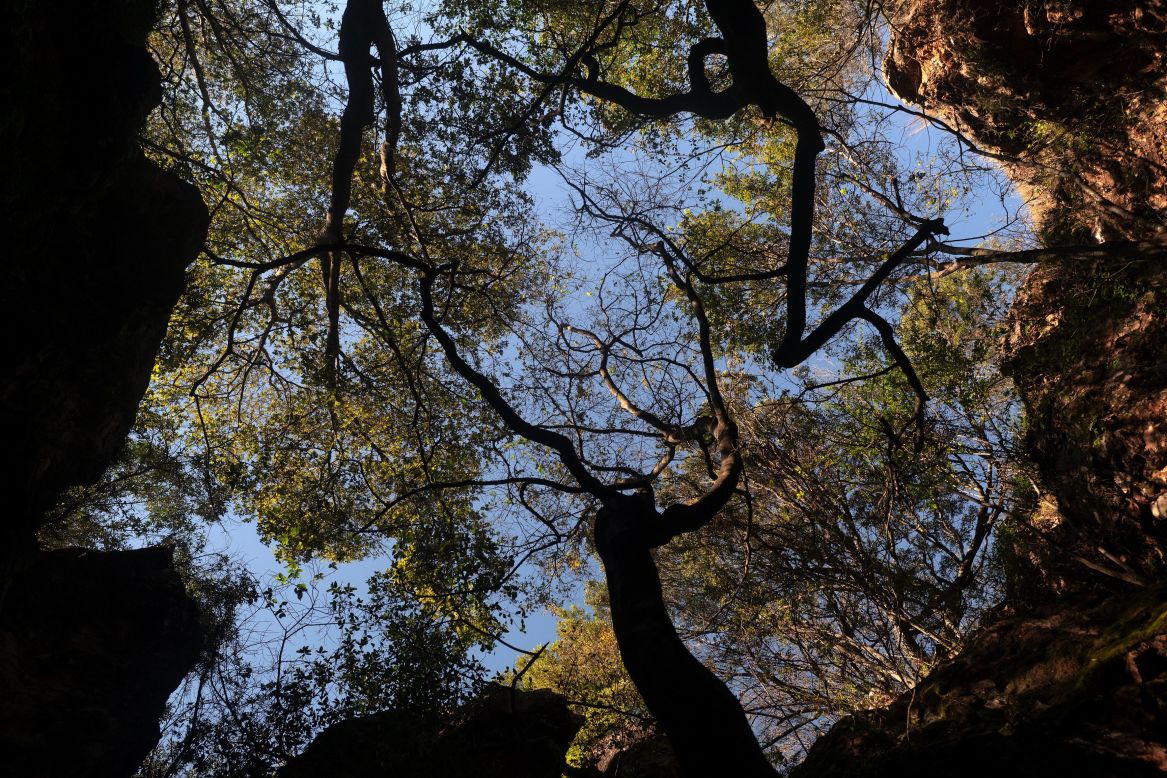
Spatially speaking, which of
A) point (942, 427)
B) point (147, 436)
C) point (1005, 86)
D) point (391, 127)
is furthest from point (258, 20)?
point (942, 427)

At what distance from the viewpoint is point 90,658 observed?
10172 millimetres

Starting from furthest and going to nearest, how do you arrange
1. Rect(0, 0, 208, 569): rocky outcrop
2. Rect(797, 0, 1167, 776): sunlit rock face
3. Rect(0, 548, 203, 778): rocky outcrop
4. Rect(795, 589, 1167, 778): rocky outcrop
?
Rect(0, 548, 203, 778): rocky outcrop
Rect(0, 0, 208, 569): rocky outcrop
Rect(797, 0, 1167, 776): sunlit rock face
Rect(795, 589, 1167, 778): rocky outcrop

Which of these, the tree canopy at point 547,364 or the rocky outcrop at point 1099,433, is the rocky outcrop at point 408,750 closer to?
the tree canopy at point 547,364

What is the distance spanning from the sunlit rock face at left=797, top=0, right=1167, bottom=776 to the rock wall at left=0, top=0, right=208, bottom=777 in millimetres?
8676

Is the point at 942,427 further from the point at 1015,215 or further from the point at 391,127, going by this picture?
the point at 391,127

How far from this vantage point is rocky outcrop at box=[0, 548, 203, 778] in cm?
915

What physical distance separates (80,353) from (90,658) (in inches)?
238

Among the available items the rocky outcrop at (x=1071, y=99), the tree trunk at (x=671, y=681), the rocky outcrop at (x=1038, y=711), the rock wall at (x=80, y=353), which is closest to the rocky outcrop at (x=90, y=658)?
the rock wall at (x=80, y=353)

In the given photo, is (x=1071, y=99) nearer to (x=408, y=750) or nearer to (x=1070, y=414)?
(x=1070, y=414)

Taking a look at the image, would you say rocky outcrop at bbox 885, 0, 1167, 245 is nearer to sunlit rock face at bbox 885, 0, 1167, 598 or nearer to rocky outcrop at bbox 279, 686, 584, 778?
sunlit rock face at bbox 885, 0, 1167, 598

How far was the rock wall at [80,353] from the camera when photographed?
5613 millimetres

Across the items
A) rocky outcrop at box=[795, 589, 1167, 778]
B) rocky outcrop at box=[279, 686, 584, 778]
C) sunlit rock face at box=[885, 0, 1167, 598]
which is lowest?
rocky outcrop at box=[795, 589, 1167, 778]

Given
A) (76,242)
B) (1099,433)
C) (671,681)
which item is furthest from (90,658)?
(1099,433)

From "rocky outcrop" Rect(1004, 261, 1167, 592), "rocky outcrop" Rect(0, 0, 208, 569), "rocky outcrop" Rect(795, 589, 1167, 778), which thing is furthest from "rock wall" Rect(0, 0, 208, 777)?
"rocky outcrop" Rect(1004, 261, 1167, 592)
